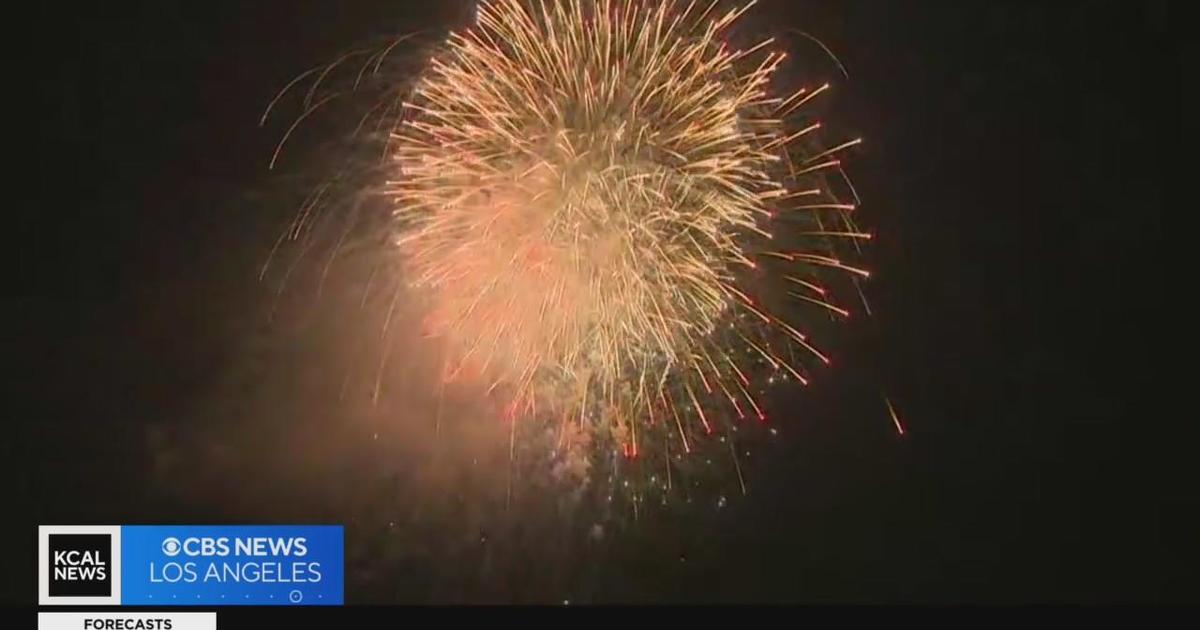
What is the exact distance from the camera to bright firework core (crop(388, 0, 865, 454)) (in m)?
2.13

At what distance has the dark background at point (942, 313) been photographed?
93.6 inches

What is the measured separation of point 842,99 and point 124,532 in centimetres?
245

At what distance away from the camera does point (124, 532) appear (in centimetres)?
241

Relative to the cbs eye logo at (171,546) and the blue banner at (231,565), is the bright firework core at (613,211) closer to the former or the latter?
the blue banner at (231,565)

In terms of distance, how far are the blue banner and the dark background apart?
0.22 ft

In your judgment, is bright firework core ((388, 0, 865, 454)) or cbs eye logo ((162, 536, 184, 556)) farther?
cbs eye logo ((162, 536, 184, 556))

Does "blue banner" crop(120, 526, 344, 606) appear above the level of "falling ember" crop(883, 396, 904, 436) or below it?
below
